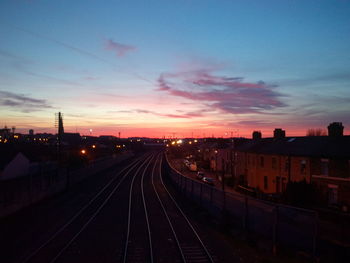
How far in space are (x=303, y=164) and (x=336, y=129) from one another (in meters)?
5.07

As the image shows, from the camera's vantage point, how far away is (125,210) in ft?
83.6

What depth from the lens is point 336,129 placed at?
1383 inches

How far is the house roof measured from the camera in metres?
31.8

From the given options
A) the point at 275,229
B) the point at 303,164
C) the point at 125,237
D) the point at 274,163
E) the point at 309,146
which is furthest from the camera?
the point at 274,163

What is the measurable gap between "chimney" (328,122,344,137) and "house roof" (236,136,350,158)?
64 centimetres

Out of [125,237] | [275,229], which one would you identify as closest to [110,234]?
[125,237]

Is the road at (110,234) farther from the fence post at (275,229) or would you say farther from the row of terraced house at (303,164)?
the row of terraced house at (303,164)

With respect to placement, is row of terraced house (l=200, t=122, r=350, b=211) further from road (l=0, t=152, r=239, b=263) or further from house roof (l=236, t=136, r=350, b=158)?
road (l=0, t=152, r=239, b=263)

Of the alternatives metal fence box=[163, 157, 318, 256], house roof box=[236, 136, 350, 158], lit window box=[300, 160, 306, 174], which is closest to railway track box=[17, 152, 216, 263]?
metal fence box=[163, 157, 318, 256]

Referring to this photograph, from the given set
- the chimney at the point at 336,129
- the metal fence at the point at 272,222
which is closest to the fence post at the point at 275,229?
the metal fence at the point at 272,222

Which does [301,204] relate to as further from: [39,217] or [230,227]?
[39,217]

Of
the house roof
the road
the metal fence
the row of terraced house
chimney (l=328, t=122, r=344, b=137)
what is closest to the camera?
the metal fence

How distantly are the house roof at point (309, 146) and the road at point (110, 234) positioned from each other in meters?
14.4

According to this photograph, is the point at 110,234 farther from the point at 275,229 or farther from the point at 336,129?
the point at 336,129
